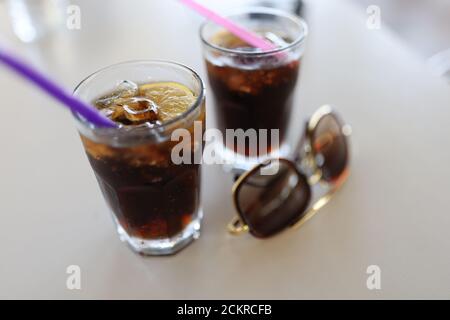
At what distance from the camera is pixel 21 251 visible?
60 centimetres

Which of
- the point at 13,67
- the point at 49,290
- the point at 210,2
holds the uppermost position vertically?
the point at 13,67

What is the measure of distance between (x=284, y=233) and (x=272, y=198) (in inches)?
2.8

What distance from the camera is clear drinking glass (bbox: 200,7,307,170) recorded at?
0.64 metres

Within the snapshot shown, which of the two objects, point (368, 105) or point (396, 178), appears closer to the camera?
point (396, 178)

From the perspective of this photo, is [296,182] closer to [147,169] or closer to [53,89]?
[147,169]

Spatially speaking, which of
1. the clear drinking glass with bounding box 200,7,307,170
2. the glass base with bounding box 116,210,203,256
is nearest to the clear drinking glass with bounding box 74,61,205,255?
the glass base with bounding box 116,210,203,256

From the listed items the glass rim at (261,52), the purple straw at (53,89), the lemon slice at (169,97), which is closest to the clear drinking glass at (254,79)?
the glass rim at (261,52)

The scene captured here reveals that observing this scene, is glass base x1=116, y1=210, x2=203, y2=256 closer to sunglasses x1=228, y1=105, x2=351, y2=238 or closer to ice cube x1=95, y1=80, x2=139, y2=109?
sunglasses x1=228, y1=105, x2=351, y2=238

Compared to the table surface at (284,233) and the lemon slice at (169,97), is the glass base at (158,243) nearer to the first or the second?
the table surface at (284,233)

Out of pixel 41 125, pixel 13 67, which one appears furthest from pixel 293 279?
pixel 41 125

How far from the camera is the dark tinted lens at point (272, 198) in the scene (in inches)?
25.0

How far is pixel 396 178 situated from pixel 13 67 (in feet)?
1.88
